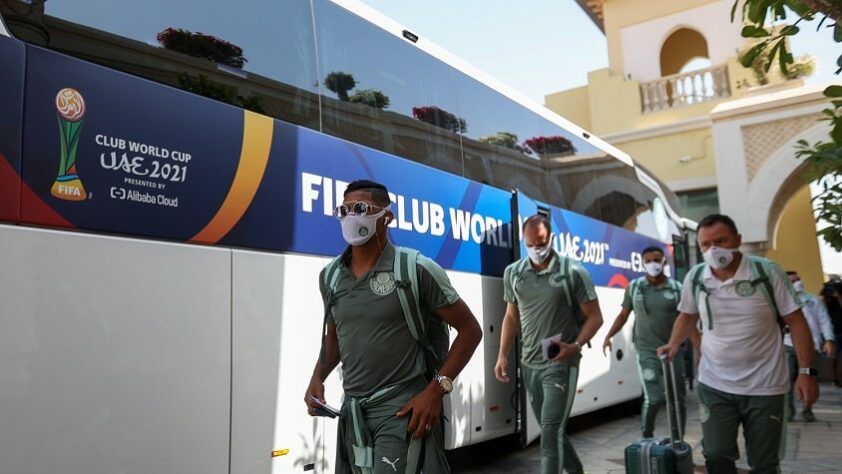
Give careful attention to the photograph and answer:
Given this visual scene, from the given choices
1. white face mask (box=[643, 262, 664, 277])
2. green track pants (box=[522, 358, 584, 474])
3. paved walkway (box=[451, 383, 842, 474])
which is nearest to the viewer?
green track pants (box=[522, 358, 584, 474])

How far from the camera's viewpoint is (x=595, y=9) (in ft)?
68.1

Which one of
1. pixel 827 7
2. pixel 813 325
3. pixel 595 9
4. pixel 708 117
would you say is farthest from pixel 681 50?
pixel 827 7

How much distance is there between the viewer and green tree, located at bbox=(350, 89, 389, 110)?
202 inches

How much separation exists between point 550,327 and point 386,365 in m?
2.41

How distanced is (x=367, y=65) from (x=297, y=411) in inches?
105

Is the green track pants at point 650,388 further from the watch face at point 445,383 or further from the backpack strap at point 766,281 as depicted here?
the watch face at point 445,383

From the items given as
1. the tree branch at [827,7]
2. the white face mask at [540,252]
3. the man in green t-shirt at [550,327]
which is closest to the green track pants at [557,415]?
the man in green t-shirt at [550,327]

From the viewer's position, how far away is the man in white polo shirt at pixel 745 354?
3.89 metres

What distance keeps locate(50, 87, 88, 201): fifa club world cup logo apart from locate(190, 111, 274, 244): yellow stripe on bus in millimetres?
675

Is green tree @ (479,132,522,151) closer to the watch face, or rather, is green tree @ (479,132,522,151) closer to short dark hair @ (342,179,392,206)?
short dark hair @ (342,179,392,206)

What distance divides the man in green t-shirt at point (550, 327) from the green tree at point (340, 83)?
5.60 ft

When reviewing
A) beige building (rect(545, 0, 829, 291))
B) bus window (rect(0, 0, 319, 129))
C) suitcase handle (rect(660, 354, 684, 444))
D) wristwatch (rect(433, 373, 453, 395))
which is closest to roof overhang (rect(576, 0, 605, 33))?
beige building (rect(545, 0, 829, 291))

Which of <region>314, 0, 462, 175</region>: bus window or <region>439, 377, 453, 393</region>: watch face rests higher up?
<region>314, 0, 462, 175</region>: bus window

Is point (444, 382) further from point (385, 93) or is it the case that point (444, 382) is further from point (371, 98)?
point (385, 93)
